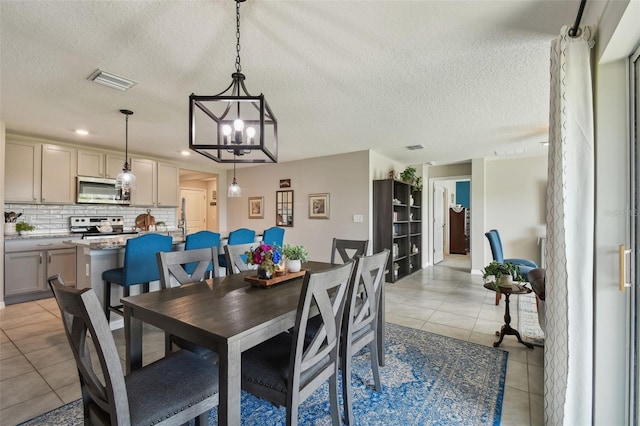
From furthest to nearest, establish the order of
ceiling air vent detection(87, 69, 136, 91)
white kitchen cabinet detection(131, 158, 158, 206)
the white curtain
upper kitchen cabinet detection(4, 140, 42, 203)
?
white kitchen cabinet detection(131, 158, 158, 206) < upper kitchen cabinet detection(4, 140, 42, 203) < ceiling air vent detection(87, 69, 136, 91) < the white curtain

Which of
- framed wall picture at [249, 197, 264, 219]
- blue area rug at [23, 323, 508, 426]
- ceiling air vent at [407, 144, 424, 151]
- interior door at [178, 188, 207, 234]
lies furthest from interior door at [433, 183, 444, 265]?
interior door at [178, 188, 207, 234]

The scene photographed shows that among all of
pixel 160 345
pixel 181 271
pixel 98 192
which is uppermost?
pixel 98 192

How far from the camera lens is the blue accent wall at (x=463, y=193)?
9430mm

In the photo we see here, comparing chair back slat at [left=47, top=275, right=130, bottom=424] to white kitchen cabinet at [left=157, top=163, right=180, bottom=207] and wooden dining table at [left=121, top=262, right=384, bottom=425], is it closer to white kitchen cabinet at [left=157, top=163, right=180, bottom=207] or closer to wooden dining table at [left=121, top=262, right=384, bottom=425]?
wooden dining table at [left=121, top=262, right=384, bottom=425]

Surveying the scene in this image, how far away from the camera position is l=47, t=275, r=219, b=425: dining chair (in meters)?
0.97

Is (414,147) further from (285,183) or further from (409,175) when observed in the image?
(285,183)

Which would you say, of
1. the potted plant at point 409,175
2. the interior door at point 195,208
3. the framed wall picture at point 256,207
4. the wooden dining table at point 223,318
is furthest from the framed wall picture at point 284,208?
the wooden dining table at point 223,318

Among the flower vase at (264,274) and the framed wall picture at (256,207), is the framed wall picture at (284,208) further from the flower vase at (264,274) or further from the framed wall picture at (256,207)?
the flower vase at (264,274)

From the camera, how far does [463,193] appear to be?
31.3ft

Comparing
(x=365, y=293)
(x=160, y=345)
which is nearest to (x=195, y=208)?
(x=160, y=345)

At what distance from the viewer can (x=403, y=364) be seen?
239 cm

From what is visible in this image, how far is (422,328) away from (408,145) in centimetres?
294

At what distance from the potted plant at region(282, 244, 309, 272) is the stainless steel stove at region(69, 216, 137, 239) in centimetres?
420

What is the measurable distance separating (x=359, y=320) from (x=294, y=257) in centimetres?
68
